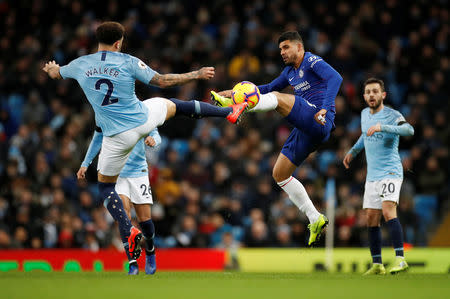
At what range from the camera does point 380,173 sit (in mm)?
9445

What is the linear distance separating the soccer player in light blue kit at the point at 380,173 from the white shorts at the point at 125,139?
120 inches

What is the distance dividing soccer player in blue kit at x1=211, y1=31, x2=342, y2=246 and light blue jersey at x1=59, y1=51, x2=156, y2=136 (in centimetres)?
105

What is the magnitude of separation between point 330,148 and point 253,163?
1917mm

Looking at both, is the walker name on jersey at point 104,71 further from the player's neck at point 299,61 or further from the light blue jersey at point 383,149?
the light blue jersey at point 383,149

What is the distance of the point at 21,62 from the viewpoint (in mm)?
17594

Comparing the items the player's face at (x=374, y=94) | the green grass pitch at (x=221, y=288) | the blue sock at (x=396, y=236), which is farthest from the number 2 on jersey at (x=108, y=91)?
the blue sock at (x=396, y=236)

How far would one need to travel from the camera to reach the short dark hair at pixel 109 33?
25.7 ft

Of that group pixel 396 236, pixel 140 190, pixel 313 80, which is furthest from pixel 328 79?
pixel 140 190

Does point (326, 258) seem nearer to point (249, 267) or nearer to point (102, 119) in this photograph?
point (249, 267)

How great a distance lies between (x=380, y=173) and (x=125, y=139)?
11.9 feet

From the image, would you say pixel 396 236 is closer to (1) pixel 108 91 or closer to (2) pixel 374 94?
(2) pixel 374 94

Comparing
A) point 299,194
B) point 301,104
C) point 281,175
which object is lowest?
point 299,194

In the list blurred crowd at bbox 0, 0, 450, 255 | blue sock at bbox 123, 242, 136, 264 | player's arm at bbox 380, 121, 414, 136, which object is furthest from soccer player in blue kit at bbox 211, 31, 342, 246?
blurred crowd at bbox 0, 0, 450, 255

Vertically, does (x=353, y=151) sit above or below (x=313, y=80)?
below
